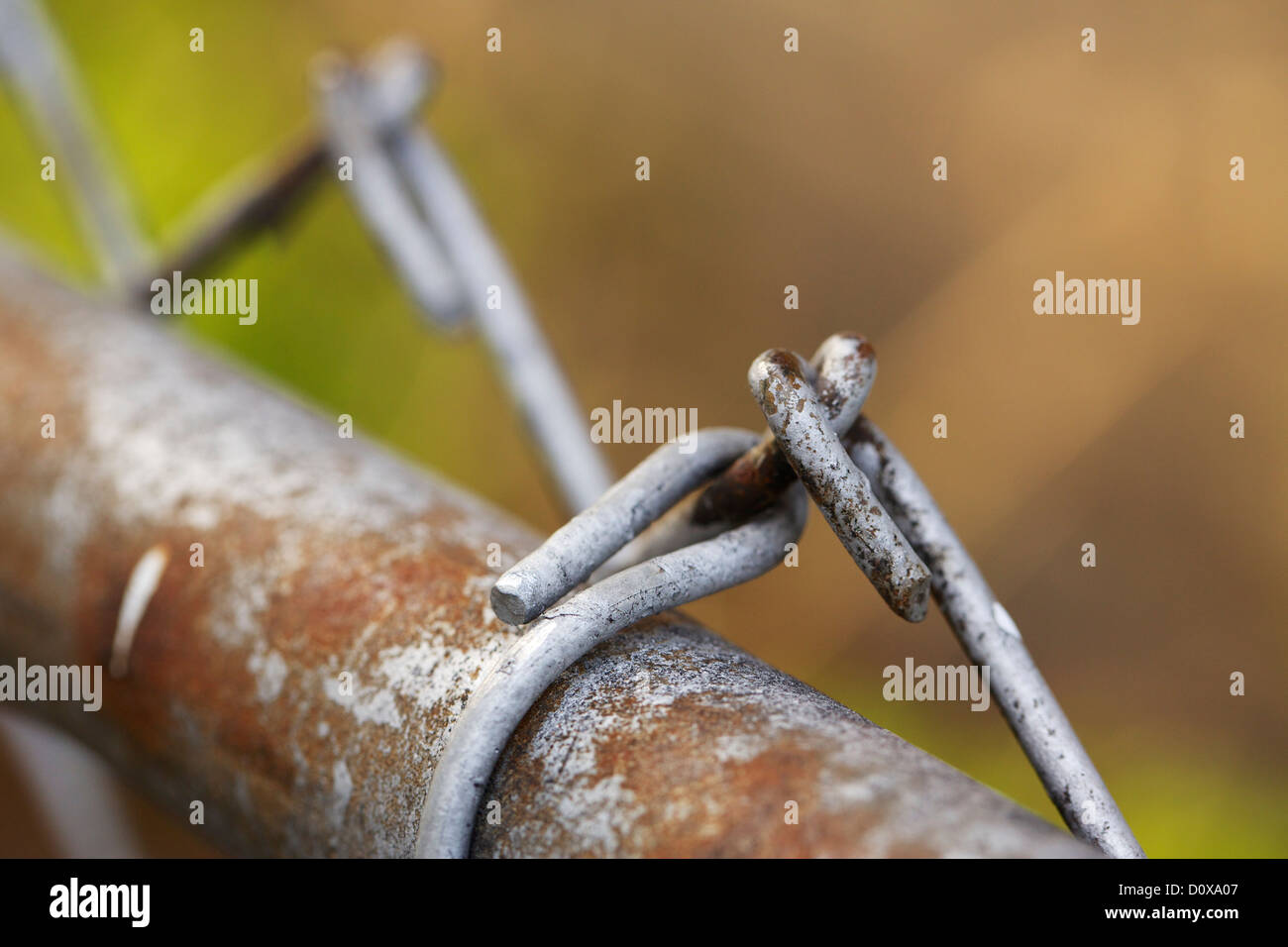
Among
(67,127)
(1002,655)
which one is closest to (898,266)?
(67,127)

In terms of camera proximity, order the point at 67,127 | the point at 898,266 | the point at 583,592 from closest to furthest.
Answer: the point at 583,592
the point at 67,127
the point at 898,266

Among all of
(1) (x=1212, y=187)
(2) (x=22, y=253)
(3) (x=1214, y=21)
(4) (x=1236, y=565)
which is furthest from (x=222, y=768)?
(3) (x=1214, y=21)

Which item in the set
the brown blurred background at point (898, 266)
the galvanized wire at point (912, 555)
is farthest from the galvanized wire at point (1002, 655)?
the brown blurred background at point (898, 266)

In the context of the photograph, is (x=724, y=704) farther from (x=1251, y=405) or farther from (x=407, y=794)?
(x=1251, y=405)

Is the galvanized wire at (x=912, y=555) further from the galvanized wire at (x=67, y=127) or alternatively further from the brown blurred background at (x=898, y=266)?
the brown blurred background at (x=898, y=266)

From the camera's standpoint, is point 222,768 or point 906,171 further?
point 906,171

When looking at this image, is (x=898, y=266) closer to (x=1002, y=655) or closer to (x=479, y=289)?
(x=479, y=289)

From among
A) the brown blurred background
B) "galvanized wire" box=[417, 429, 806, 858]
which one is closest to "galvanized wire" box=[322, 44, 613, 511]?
"galvanized wire" box=[417, 429, 806, 858]
